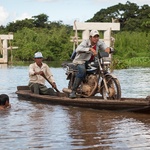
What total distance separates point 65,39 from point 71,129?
48.6 metres

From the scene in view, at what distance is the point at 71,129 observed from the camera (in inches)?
269

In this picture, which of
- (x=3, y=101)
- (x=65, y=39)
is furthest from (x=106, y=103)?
(x=65, y=39)

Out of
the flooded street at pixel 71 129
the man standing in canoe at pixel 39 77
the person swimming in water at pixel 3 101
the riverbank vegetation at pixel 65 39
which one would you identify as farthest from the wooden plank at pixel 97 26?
the person swimming in water at pixel 3 101

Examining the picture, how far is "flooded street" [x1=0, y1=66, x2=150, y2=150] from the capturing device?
572 cm

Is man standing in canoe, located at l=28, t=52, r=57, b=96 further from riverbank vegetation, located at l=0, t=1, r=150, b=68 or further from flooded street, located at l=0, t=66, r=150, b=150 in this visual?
riverbank vegetation, located at l=0, t=1, r=150, b=68

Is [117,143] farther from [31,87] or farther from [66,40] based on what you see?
[66,40]

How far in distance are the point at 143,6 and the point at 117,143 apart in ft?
197

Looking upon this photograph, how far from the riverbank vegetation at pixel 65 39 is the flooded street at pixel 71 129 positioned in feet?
105

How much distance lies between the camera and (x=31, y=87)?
34.9 feet

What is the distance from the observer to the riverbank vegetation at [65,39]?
49278mm

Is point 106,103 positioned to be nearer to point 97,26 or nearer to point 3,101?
point 3,101

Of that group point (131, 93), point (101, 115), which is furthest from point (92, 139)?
point (131, 93)

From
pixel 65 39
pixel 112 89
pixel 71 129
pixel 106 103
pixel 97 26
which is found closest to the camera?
pixel 71 129

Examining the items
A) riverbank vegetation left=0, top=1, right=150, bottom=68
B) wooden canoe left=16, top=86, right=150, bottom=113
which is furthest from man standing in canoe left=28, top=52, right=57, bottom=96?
riverbank vegetation left=0, top=1, right=150, bottom=68
